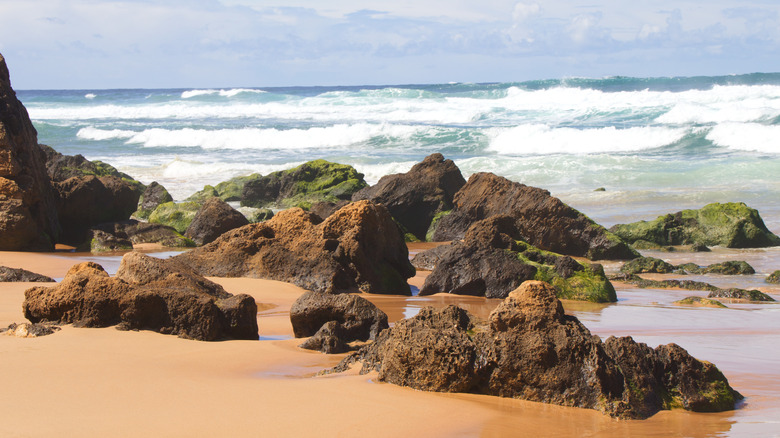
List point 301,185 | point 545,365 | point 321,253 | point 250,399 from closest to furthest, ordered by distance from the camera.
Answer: point 250,399
point 545,365
point 321,253
point 301,185

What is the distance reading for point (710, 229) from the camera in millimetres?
12234

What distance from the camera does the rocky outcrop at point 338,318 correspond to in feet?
16.8

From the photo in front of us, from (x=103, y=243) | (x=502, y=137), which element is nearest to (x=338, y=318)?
(x=103, y=243)

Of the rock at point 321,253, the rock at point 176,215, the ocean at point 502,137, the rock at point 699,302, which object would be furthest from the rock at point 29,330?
the ocean at point 502,137

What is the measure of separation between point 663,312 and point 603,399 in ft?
12.2

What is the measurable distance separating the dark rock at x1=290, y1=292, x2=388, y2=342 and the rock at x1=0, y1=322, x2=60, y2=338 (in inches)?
59.7

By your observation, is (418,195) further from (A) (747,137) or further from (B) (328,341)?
(A) (747,137)

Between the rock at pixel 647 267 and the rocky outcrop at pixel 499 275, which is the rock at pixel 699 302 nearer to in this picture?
the rocky outcrop at pixel 499 275

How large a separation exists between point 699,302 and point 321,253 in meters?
3.77

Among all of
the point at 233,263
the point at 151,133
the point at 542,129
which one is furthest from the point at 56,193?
the point at 151,133

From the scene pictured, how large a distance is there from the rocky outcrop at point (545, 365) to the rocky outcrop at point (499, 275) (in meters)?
3.74

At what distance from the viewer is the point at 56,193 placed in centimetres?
1120

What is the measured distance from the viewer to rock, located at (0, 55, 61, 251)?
30.8 ft

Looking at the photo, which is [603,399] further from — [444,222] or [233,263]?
[444,222]
